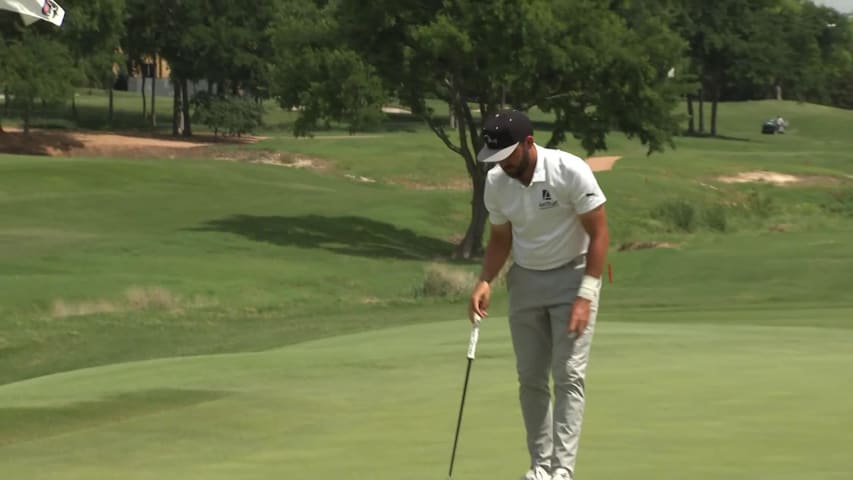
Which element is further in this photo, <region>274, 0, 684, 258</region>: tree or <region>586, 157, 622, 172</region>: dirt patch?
<region>586, 157, 622, 172</region>: dirt patch

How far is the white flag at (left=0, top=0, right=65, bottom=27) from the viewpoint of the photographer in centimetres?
2734

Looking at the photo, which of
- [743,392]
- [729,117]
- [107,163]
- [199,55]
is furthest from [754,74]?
[743,392]

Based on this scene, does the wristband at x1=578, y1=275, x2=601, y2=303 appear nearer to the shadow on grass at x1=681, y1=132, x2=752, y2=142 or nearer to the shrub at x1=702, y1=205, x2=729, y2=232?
the shrub at x1=702, y1=205, x2=729, y2=232

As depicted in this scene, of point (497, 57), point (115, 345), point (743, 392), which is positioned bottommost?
point (115, 345)

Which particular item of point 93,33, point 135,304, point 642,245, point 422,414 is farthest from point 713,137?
point 422,414

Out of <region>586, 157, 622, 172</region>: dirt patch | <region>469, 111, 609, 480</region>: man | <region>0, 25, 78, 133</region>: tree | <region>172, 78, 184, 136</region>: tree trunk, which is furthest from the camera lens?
<region>172, 78, 184, 136</region>: tree trunk

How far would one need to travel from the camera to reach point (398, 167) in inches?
2566

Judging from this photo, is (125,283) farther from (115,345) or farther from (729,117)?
(729,117)

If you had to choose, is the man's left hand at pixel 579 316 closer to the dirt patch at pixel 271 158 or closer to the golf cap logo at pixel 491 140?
the golf cap logo at pixel 491 140

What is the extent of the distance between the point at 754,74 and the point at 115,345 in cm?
8440

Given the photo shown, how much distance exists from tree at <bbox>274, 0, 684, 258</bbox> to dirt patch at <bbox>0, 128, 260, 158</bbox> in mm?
24671

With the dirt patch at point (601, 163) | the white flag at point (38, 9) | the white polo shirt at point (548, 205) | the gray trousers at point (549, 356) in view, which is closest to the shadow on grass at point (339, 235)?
the white flag at point (38, 9)

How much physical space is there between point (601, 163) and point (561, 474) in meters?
61.6

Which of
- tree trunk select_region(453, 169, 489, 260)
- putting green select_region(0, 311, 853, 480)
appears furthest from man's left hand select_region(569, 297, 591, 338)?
tree trunk select_region(453, 169, 489, 260)
